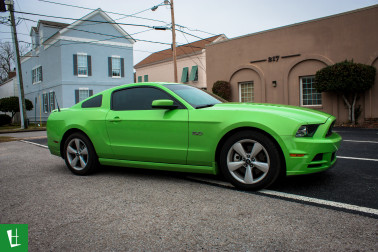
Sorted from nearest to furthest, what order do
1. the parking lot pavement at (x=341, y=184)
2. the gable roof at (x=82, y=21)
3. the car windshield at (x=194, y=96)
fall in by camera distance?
the parking lot pavement at (x=341, y=184) < the car windshield at (x=194, y=96) < the gable roof at (x=82, y=21)

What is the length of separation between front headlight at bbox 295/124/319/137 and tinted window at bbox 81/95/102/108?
127 inches

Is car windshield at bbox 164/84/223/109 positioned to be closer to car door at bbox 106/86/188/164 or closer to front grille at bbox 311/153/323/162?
car door at bbox 106/86/188/164

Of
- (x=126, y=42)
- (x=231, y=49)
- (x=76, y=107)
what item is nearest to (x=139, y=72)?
(x=126, y=42)

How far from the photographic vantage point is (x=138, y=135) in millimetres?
4445

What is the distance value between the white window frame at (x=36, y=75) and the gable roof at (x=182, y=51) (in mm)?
13969

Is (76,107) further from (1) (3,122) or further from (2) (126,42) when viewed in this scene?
(1) (3,122)

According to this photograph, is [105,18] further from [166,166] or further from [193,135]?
[193,135]

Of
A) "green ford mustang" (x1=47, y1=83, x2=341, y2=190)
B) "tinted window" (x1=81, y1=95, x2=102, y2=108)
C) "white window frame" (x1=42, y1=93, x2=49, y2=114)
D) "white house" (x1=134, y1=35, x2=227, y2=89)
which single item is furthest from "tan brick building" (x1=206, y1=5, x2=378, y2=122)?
"white window frame" (x1=42, y1=93, x2=49, y2=114)

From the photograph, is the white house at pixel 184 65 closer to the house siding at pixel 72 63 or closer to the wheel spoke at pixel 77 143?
the house siding at pixel 72 63

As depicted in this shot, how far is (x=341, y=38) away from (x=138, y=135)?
14.9 m

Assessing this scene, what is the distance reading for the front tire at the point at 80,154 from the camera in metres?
4.91

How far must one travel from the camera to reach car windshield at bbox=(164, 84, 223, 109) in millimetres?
4312

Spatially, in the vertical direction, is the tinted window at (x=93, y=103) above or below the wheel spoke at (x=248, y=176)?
above

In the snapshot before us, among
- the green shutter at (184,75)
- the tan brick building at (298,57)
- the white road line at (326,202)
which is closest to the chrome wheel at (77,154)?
the white road line at (326,202)
